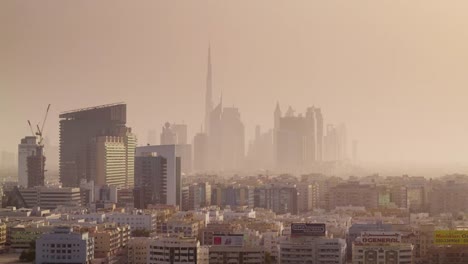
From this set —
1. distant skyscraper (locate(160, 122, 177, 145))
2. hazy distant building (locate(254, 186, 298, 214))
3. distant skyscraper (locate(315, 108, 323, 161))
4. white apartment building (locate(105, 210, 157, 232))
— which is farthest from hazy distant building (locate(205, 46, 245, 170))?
white apartment building (locate(105, 210, 157, 232))

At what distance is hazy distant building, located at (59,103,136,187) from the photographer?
35.7 m

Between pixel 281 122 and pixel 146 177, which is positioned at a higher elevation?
pixel 281 122

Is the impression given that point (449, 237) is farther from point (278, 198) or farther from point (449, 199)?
point (278, 198)

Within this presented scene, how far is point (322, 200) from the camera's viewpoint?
34.3 meters

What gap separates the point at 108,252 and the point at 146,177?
12.4 metres

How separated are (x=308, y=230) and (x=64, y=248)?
3876 millimetres

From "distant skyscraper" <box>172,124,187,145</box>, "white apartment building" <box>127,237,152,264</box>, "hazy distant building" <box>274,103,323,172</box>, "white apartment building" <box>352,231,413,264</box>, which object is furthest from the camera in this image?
"hazy distant building" <box>274,103,323,172</box>

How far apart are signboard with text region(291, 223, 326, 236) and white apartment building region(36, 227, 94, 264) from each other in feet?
10.8

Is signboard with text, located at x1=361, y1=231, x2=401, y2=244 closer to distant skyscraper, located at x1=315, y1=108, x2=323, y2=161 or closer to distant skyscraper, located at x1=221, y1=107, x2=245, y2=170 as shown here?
distant skyscraper, located at x1=315, y1=108, x2=323, y2=161

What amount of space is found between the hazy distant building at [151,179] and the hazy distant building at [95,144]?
562 cm

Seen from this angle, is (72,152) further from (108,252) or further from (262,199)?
(108,252)

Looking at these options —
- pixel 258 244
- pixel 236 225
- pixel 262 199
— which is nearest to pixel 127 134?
pixel 262 199

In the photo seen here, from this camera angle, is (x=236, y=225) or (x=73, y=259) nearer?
(x=73, y=259)

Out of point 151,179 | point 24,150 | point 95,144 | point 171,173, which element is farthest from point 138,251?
point 24,150
